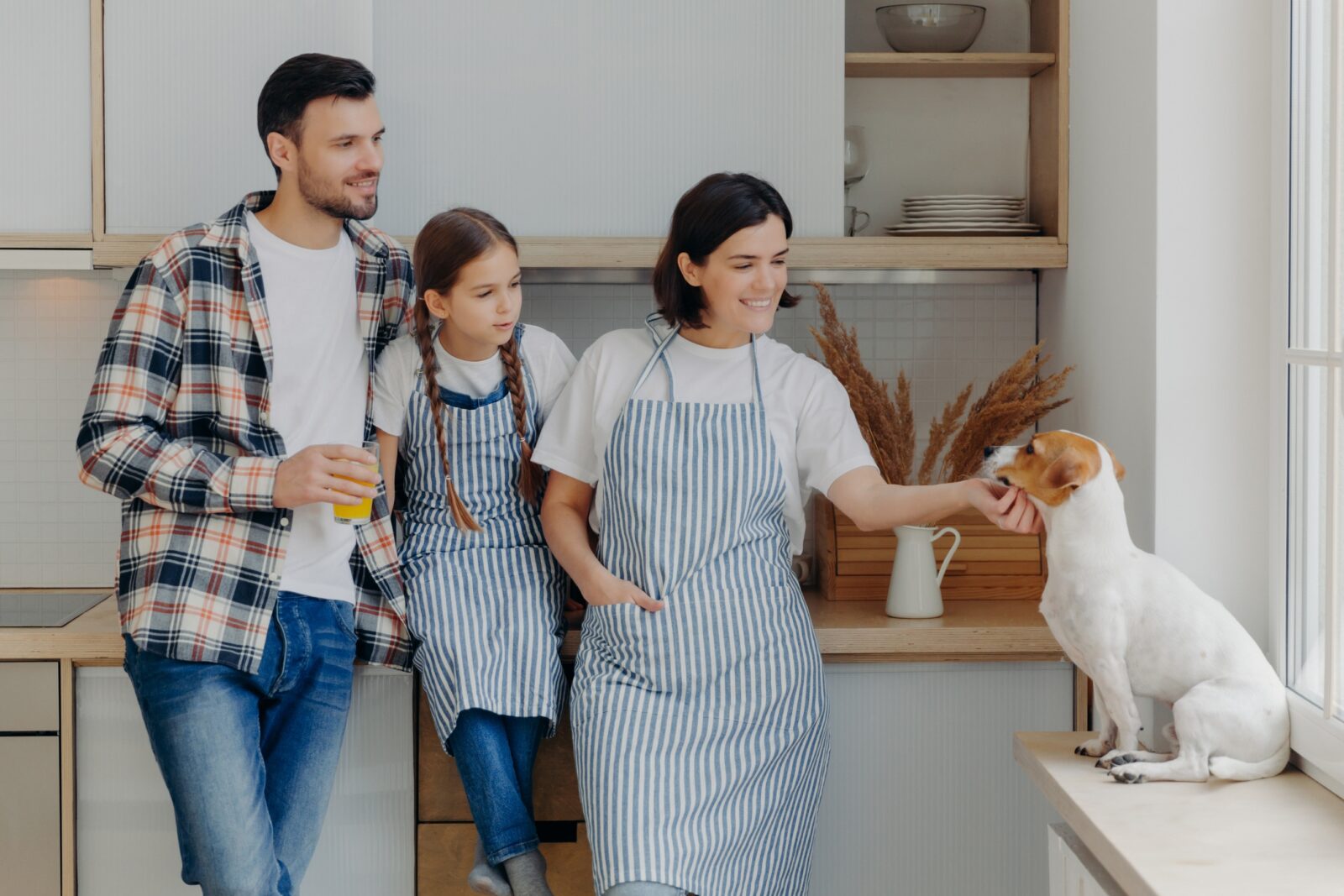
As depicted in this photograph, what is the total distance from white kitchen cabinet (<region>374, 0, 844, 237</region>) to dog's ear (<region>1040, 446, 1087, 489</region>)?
2.83 ft

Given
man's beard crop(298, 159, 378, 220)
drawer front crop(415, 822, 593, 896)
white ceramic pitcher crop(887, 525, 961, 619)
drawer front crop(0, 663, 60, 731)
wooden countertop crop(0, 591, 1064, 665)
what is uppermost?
man's beard crop(298, 159, 378, 220)

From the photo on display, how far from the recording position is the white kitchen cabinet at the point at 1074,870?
1.50m

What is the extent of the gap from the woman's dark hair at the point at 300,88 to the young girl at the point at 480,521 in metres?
0.23

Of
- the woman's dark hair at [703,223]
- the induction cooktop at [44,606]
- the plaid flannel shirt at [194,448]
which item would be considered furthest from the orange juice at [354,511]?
the induction cooktop at [44,606]

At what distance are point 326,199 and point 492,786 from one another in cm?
90

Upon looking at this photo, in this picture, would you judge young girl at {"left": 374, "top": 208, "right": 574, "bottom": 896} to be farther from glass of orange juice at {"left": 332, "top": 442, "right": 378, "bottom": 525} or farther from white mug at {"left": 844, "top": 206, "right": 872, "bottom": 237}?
white mug at {"left": 844, "top": 206, "right": 872, "bottom": 237}

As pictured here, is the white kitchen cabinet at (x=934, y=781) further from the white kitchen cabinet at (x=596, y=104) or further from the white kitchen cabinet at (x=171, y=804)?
the white kitchen cabinet at (x=596, y=104)

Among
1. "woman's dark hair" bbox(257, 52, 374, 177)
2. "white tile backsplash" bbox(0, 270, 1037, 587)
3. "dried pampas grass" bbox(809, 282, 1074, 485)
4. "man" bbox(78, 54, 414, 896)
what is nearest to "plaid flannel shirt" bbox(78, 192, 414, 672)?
"man" bbox(78, 54, 414, 896)

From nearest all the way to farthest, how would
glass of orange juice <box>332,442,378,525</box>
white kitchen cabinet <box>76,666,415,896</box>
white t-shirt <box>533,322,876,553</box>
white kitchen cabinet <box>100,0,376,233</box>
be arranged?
glass of orange juice <box>332,442,378,525</box> < white t-shirt <box>533,322,876,553</box> < white kitchen cabinet <box>76,666,415,896</box> < white kitchen cabinet <box>100,0,376,233</box>

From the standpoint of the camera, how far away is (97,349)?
2.53 m

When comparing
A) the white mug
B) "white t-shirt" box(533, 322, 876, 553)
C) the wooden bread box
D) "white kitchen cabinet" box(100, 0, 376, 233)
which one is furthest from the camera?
the white mug

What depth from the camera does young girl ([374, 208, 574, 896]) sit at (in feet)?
6.22

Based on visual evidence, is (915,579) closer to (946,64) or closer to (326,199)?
(946,64)

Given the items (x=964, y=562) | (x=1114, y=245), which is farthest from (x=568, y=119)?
(x=964, y=562)
